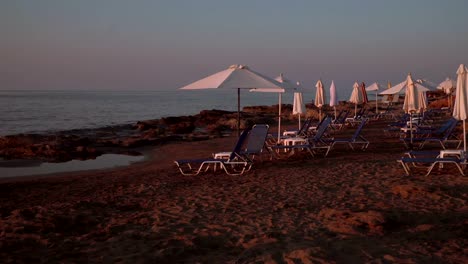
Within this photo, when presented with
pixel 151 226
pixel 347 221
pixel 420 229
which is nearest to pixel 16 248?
pixel 151 226

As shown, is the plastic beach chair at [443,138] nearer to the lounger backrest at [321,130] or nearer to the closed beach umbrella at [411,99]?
the closed beach umbrella at [411,99]

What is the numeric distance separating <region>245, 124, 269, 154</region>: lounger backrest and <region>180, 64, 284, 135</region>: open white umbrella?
78cm

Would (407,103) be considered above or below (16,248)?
above

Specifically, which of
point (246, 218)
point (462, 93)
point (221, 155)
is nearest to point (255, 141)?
point (221, 155)

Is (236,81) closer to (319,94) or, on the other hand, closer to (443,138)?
(443,138)

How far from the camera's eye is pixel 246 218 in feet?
17.0

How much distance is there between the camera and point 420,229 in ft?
14.9

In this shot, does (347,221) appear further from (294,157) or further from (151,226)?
(294,157)

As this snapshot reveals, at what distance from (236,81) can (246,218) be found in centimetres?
419

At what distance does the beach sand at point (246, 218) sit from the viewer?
4.06m

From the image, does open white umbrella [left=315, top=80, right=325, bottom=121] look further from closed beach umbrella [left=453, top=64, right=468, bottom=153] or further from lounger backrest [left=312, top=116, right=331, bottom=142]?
closed beach umbrella [left=453, top=64, right=468, bottom=153]

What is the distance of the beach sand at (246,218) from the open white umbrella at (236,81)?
1.61m

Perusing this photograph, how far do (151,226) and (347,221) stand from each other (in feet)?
6.37

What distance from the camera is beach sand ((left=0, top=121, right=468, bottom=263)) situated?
406cm
